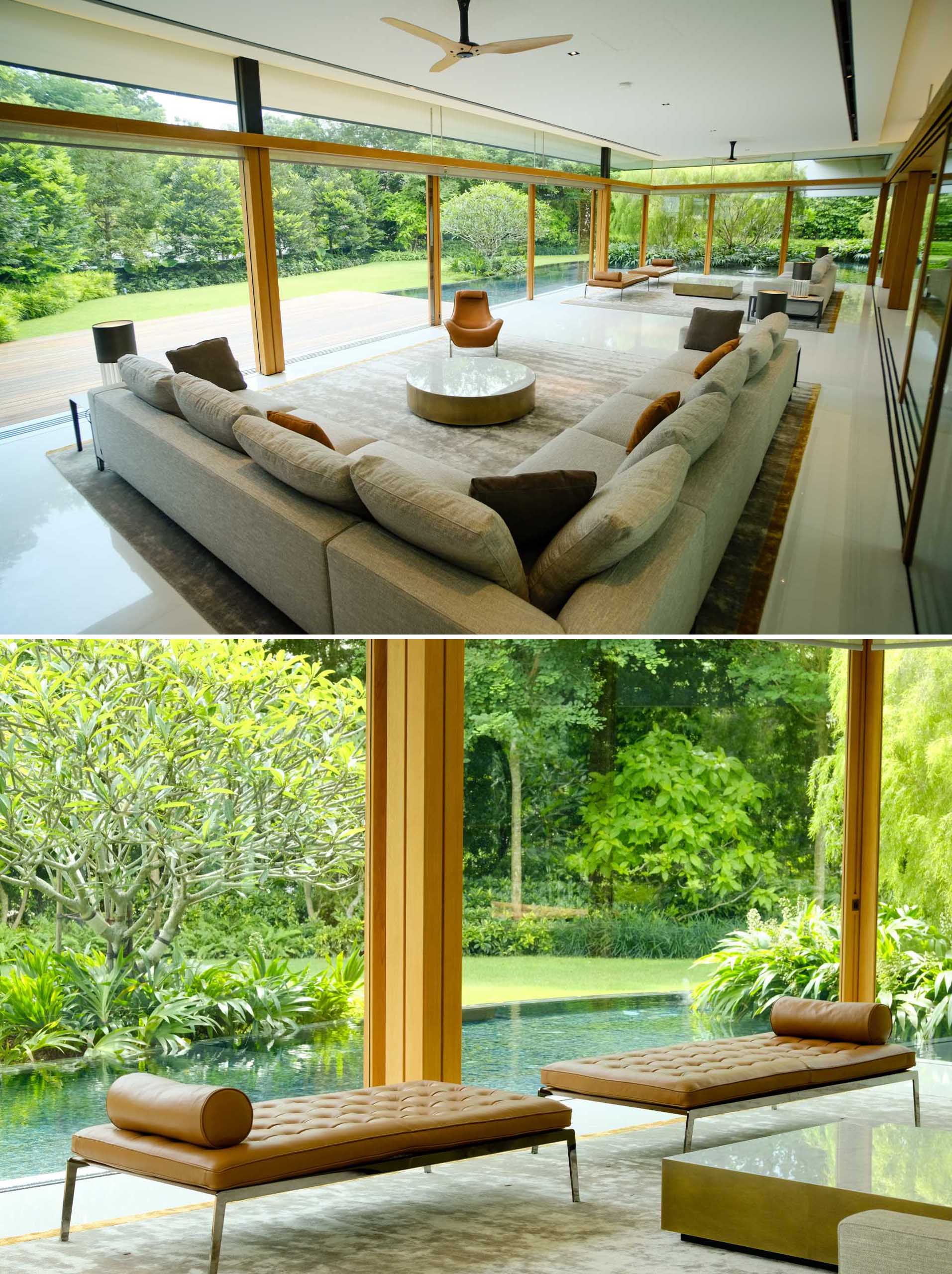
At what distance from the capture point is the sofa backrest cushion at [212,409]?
3.13 m

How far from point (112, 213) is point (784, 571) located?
5.98ft

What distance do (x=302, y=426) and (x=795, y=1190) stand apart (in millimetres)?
2645

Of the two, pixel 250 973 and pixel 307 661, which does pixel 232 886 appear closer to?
pixel 250 973

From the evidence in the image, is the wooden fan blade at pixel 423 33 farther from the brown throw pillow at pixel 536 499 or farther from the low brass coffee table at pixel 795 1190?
the low brass coffee table at pixel 795 1190

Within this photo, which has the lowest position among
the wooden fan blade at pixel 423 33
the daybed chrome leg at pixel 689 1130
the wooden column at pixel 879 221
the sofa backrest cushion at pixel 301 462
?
the daybed chrome leg at pixel 689 1130

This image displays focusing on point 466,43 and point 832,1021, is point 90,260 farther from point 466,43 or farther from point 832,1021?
point 832,1021

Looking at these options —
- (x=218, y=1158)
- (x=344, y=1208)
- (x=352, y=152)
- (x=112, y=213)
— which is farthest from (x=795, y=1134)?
(x=352, y=152)

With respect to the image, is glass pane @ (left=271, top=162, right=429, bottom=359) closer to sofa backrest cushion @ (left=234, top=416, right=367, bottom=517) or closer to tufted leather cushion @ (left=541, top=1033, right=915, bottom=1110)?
sofa backrest cushion @ (left=234, top=416, right=367, bottom=517)

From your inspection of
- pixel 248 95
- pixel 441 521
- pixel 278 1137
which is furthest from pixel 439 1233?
pixel 248 95

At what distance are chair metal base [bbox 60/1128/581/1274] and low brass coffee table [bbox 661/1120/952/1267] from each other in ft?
1.13

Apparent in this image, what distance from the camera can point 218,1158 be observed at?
7.55ft

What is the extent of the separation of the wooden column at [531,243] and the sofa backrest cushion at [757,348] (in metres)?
1.81

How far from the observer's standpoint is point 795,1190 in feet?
8.20

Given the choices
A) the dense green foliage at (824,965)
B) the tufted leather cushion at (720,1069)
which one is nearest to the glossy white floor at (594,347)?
the tufted leather cushion at (720,1069)
